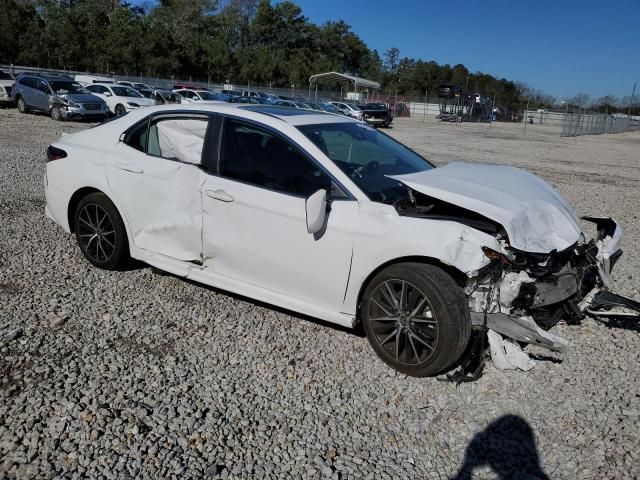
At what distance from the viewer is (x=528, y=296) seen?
3.51 meters

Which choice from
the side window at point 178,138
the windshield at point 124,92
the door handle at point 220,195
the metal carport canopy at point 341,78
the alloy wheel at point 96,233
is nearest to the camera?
the door handle at point 220,195

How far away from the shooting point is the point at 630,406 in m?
3.34

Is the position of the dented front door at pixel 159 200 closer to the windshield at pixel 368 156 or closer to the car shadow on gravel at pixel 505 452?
the windshield at pixel 368 156

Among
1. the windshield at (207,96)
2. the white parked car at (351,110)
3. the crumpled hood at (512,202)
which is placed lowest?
→ the crumpled hood at (512,202)

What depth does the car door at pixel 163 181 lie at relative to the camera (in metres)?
4.25

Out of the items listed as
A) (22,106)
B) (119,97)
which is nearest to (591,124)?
(119,97)

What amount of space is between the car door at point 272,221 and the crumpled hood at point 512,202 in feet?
2.02

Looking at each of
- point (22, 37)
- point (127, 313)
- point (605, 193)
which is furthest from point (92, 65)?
point (127, 313)

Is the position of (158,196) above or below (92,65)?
below

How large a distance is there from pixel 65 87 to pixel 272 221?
21937mm

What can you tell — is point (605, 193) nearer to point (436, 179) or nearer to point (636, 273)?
point (636, 273)

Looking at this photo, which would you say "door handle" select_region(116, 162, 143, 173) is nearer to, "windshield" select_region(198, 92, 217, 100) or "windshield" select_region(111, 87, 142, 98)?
"windshield" select_region(111, 87, 142, 98)

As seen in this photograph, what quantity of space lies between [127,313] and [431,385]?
2351 mm

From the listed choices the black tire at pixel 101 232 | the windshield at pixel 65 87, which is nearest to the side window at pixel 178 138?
the black tire at pixel 101 232
